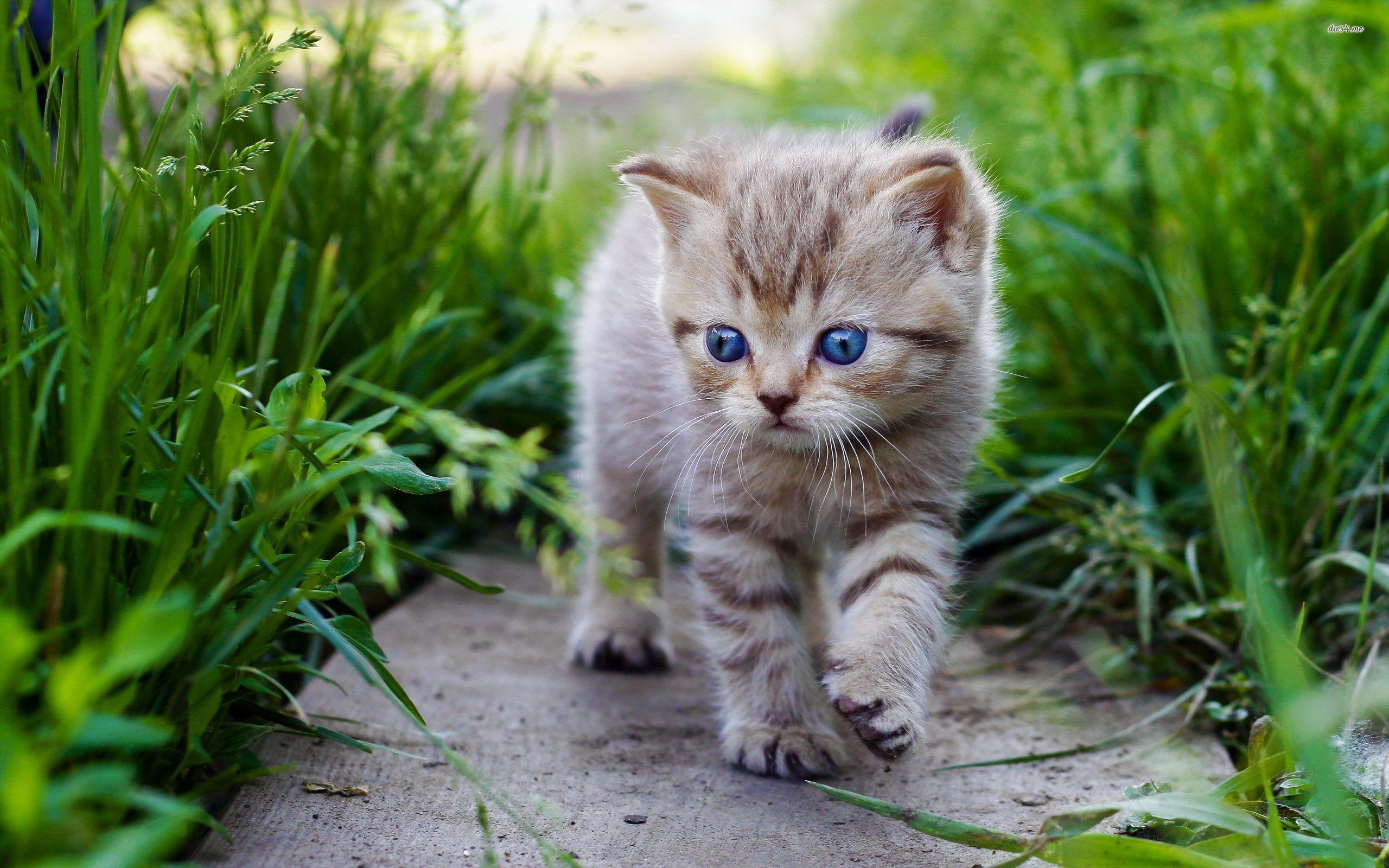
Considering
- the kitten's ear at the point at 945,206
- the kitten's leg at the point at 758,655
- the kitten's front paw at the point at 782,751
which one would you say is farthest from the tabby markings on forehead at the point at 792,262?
the kitten's front paw at the point at 782,751

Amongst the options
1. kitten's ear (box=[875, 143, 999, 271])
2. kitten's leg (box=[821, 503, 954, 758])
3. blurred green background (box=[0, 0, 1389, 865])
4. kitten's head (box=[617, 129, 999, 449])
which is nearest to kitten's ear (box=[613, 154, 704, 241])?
kitten's head (box=[617, 129, 999, 449])

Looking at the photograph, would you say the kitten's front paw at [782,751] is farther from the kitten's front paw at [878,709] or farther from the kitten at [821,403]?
the kitten's front paw at [878,709]

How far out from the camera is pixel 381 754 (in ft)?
5.80

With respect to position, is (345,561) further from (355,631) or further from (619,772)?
(619,772)

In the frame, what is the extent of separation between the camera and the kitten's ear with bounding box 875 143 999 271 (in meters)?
1.81

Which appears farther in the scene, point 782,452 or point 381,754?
point 782,452

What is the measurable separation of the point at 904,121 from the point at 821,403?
1.03 meters

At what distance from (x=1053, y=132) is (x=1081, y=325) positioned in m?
0.58

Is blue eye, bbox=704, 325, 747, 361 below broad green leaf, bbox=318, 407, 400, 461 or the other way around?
the other way around

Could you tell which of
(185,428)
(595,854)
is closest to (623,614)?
(595,854)

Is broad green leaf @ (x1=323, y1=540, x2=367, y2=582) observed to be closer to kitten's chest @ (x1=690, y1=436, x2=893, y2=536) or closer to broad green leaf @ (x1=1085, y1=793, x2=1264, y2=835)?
kitten's chest @ (x1=690, y1=436, x2=893, y2=536)

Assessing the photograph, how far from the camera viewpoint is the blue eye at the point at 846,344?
183cm

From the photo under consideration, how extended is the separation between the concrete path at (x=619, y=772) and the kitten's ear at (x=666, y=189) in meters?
0.96

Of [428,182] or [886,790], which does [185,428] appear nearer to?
[886,790]
